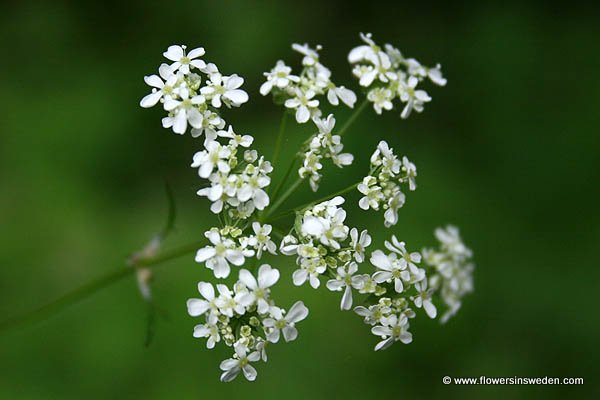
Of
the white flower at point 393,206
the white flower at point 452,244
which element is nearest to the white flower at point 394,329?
the white flower at point 393,206

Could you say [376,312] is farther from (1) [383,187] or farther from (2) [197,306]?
(2) [197,306]

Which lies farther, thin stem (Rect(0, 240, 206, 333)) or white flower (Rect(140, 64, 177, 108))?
thin stem (Rect(0, 240, 206, 333))

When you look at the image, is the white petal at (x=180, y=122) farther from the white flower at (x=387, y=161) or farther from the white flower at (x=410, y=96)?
the white flower at (x=410, y=96)

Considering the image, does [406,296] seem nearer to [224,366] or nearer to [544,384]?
[224,366]

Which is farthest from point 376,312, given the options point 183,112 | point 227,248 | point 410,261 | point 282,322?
point 183,112

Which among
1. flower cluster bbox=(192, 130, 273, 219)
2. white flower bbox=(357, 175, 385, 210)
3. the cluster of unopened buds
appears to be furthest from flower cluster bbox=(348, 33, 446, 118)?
flower cluster bbox=(192, 130, 273, 219)

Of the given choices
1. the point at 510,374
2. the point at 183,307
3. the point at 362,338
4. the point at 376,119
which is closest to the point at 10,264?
the point at 183,307

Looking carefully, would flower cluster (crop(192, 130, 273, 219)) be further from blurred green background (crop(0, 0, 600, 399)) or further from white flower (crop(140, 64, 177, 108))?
blurred green background (crop(0, 0, 600, 399))

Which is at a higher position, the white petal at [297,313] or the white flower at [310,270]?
the white flower at [310,270]
